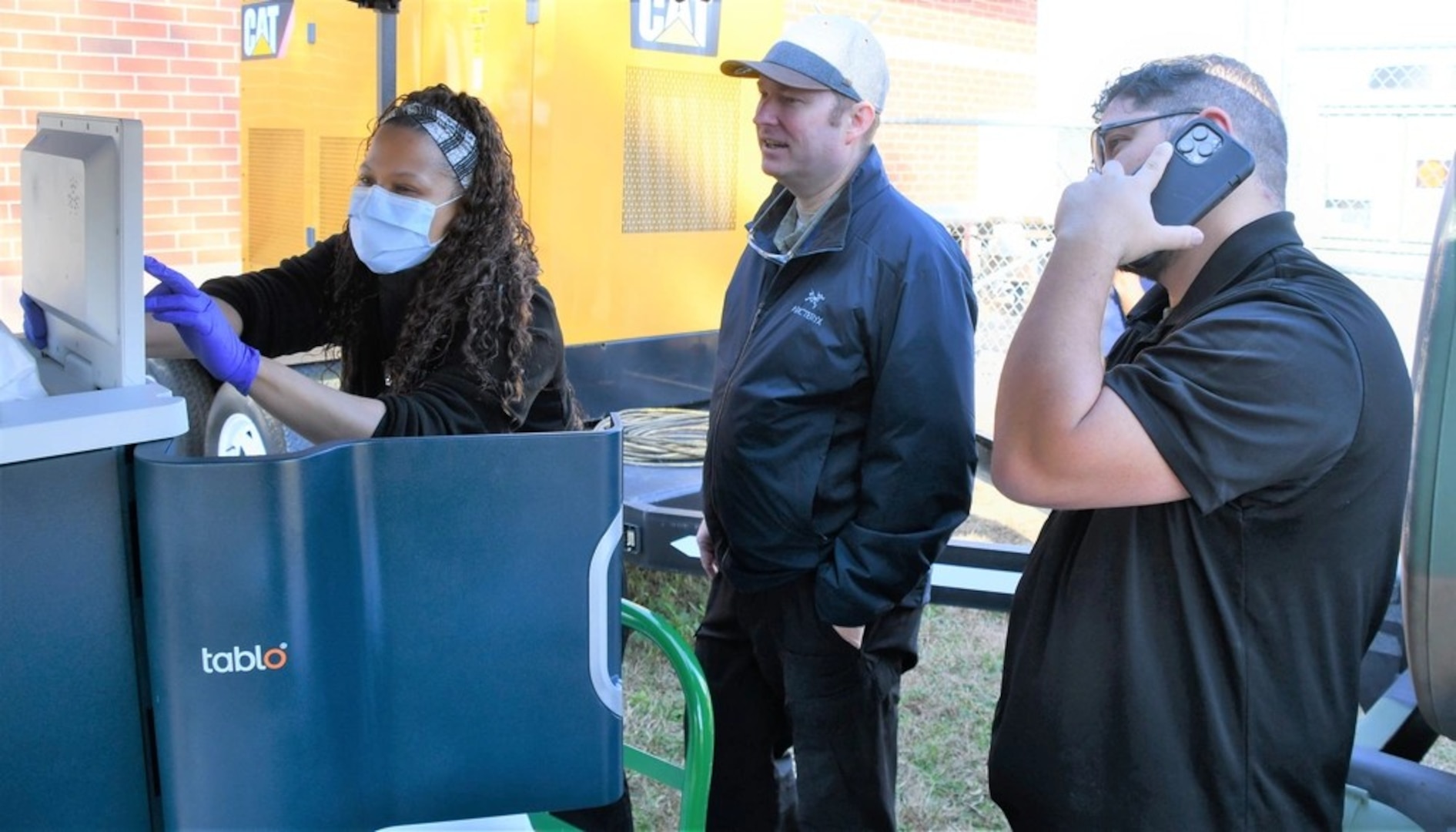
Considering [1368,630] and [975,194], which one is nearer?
[1368,630]

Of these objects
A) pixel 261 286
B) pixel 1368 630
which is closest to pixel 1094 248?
pixel 1368 630

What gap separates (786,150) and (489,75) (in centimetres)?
249

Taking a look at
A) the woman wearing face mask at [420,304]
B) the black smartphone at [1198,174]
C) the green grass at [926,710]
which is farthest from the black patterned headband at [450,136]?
the green grass at [926,710]

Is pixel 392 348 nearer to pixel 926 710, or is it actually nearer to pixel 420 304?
pixel 420 304

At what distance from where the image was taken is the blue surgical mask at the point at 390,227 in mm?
2303

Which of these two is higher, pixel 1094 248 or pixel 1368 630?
pixel 1094 248

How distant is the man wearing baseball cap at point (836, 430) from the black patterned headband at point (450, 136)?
624 mm

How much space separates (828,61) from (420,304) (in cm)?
96

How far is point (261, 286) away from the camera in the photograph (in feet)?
8.14

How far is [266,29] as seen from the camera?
5910mm

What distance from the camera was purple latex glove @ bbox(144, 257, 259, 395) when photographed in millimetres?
1854

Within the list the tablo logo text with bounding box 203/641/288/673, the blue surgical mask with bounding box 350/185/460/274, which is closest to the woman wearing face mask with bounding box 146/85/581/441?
the blue surgical mask with bounding box 350/185/460/274

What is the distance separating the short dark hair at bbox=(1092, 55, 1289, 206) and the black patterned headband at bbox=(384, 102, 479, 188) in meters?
1.09

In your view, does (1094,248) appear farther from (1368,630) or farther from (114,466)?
(114,466)
